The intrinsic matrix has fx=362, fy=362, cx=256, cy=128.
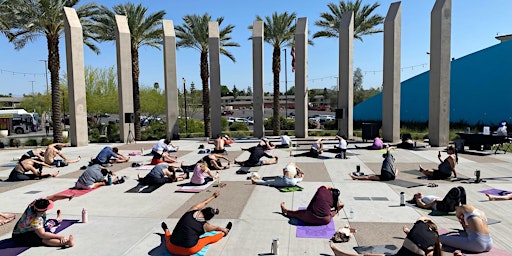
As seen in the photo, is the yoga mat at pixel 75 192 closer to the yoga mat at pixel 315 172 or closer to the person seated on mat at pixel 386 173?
the yoga mat at pixel 315 172

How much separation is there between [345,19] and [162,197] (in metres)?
18.4

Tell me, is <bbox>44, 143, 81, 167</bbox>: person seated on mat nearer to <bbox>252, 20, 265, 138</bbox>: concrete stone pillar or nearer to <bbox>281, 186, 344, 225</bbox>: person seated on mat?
<bbox>281, 186, 344, 225</bbox>: person seated on mat

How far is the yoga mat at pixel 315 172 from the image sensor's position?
39.5ft

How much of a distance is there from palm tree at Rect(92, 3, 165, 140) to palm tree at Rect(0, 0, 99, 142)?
4.10 ft

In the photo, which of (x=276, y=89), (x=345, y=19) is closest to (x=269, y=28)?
(x=276, y=89)

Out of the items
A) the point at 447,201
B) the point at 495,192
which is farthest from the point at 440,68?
the point at 447,201

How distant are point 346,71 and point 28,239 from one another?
20551 millimetres

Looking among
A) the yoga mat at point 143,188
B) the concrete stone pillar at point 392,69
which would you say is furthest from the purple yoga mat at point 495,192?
the concrete stone pillar at point 392,69

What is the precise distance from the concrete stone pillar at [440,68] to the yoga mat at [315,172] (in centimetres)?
929

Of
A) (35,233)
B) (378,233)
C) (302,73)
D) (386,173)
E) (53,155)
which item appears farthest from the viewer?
(302,73)

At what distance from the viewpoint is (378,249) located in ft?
20.1

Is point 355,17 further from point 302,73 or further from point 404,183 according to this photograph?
point 404,183

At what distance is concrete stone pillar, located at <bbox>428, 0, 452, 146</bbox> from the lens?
1972 cm

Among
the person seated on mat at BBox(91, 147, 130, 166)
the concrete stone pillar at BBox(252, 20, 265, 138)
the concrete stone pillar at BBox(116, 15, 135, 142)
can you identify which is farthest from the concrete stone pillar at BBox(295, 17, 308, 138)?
the person seated on mat at BBox(91, 147, 130, 166)
